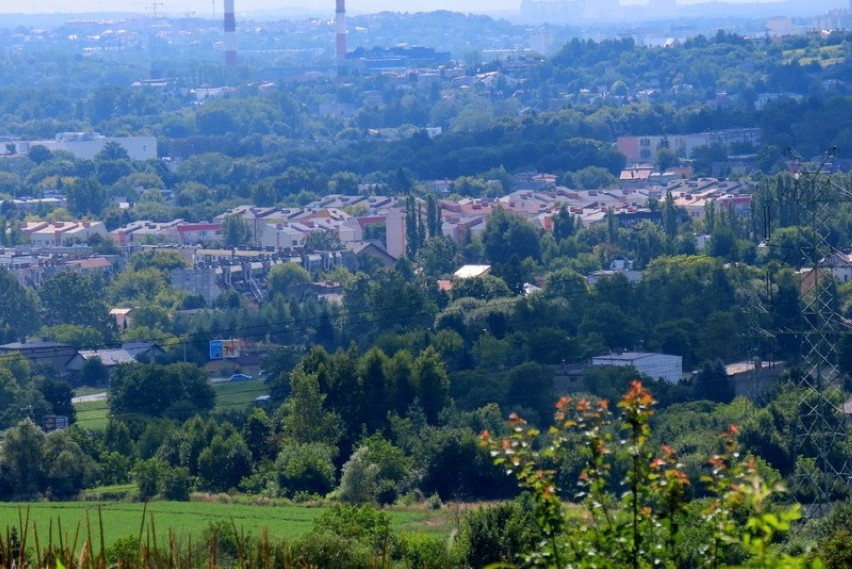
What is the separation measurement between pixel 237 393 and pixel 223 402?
2.98 feet

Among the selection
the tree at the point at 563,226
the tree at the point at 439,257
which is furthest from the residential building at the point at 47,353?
the tree at the point at 563,226

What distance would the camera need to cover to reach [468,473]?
15.4 meters

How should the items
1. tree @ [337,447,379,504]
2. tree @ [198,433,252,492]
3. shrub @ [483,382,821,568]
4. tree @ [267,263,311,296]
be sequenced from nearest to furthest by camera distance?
shrub @ [483,382,821,568]
tree @ [337,447,379,504]
tree @ [198,433,252,492]
tree @ [267,263,311,296]

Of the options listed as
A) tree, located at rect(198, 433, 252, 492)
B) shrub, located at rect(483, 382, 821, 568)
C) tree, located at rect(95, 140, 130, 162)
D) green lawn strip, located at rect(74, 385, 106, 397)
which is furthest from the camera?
tree, located at rect(95, 140, 130, 162)

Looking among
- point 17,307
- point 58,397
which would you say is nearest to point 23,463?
point 58,397

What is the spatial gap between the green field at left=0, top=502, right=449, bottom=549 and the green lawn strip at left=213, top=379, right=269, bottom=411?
5.30 metres

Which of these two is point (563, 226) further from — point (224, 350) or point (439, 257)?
point (224, 350)

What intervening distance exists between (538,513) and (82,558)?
1.45 m

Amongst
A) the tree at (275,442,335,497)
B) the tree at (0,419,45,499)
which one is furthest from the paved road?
the tree at (275,442,335,497)

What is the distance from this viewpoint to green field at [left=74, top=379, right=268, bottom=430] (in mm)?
20188

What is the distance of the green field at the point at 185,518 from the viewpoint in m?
12.6

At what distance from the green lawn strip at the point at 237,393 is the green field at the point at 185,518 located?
5.30 meters

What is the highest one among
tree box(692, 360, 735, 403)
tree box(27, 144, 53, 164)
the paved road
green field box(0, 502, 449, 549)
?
green field box(0, 502, 449, 549)

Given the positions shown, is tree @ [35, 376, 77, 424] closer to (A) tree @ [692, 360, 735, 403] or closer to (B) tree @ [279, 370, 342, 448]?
(B) tree @ [279, 370, 342, 448]
